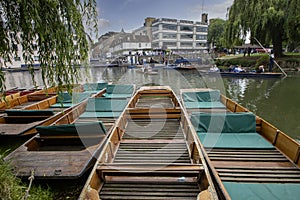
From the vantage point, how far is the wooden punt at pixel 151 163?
6.93 ft

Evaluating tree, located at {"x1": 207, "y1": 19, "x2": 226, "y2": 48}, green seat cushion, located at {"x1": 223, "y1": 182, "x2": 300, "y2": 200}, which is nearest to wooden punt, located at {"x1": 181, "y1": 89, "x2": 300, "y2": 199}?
green seat cushion, located at {"x1": 223, "y1": 182, "x2": 300, "y2": 200}

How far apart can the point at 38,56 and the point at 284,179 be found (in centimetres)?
358

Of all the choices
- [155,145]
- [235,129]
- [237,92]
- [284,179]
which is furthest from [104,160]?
[237,92]

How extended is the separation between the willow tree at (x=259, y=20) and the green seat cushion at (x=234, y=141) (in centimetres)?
1555

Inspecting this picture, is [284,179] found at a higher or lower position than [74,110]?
lower

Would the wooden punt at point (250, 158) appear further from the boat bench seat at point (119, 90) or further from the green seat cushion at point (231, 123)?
the boat bench seat at point (119, 90)

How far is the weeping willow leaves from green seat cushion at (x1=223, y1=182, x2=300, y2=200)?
16833mm

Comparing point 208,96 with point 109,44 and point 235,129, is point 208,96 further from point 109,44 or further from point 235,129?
point 109,44

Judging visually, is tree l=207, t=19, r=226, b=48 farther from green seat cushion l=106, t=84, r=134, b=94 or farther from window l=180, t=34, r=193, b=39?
green seat cushion l=106, t=84, r=134, b=94

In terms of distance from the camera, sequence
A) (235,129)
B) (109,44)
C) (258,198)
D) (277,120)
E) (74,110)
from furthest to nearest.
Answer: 1. (109,44)
2. (277,120)
3. (74,110)
4. (235,129)
5. (258,198)

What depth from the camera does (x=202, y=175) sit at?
216 centimetres

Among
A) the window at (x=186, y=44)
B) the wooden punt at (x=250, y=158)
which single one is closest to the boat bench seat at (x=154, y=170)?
the wooden punt at (x=250, y=158)

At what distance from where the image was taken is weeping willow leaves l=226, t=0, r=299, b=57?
1478 centimetres

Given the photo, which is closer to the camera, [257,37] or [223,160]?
[223,160]
